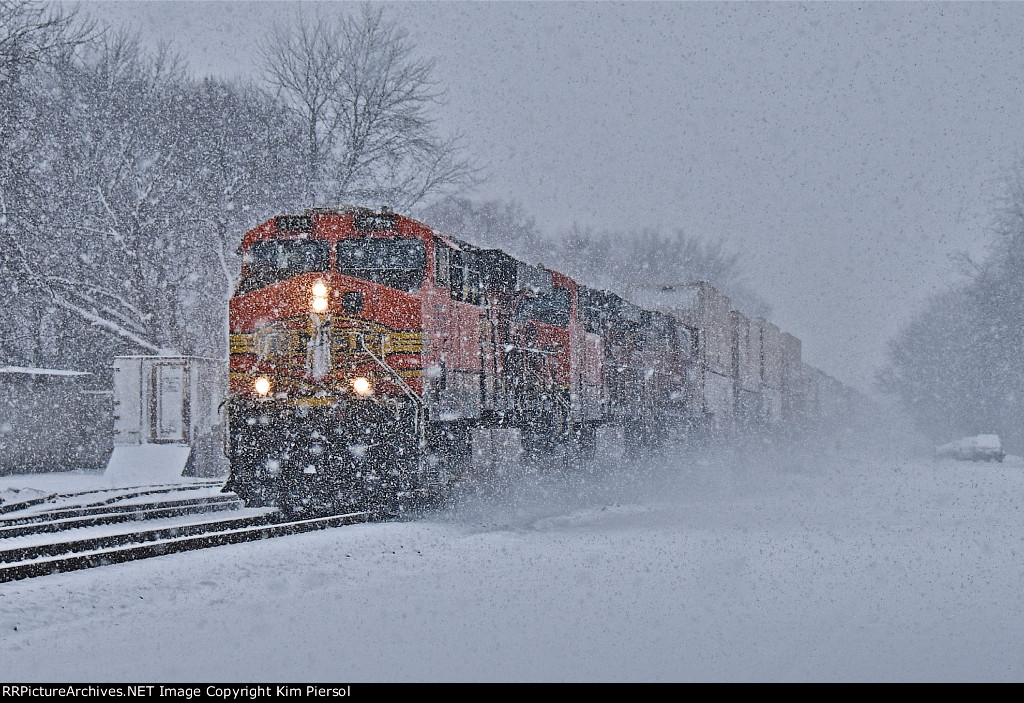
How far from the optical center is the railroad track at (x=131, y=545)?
744 cm

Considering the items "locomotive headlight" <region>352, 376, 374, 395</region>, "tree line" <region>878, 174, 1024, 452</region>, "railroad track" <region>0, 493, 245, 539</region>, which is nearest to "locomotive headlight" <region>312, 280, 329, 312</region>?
"locomotive headlight" <region>352, 376, 374, 395</region>

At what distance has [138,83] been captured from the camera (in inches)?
1055

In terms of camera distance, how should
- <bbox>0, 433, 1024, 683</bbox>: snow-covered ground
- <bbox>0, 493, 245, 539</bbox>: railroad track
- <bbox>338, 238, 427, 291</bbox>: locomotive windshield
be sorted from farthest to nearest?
<bbox>338, 238, 427, 291</bbox>: locomotive windshield < <bbox>0, 493, 245, 539</bbox>: railroad track < <bbox>0, 433, 1024, 683</bbox>: snow-covered ground

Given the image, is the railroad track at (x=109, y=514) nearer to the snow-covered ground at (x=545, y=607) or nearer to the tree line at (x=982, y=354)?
the snow-covered ground at (x=545, y=607)

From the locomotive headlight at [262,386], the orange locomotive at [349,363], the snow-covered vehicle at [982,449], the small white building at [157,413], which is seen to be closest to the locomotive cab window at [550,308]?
the orange locomotive at [349,363]

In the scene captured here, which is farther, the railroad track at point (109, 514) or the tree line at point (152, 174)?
the tree line at point (152, 174)

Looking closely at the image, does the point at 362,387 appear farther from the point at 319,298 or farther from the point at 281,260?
the point at 281,260

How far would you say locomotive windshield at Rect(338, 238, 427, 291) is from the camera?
1086 cm

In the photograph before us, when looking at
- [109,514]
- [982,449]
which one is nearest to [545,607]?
[109,514]

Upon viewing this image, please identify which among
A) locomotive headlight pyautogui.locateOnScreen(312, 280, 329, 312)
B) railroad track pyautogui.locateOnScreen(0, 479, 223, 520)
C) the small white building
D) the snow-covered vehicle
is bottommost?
the snow-covered vehicle

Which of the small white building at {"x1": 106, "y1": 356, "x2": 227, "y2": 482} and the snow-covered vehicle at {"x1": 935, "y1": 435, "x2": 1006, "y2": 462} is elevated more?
the small white building at {"x1": 106, "y1": 356, "x2": 227, "y2": 482}

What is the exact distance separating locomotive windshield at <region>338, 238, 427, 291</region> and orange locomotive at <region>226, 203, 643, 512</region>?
1 cm

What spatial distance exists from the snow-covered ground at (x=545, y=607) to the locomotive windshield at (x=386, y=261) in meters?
2.66

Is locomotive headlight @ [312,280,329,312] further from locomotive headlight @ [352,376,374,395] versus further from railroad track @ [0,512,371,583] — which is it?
railroad track @ [0,512,371,583]
